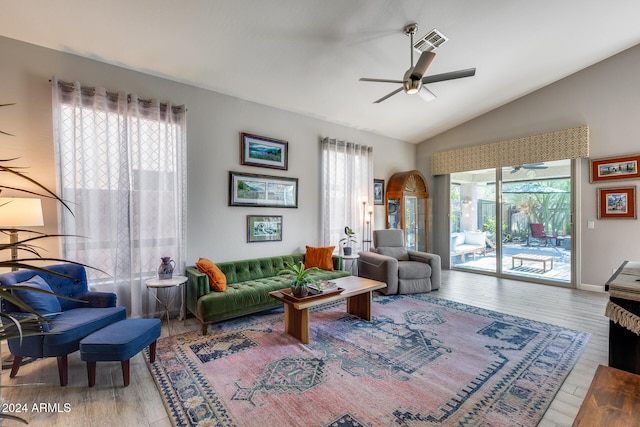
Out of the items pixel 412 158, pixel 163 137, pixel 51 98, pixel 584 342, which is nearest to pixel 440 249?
pixel 412 158

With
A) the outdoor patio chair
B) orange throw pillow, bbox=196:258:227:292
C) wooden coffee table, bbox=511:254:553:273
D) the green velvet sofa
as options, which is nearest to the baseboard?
wooden coffee table, bbox=511:254:553:273

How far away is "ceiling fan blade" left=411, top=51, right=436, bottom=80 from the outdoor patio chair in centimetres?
416

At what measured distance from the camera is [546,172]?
5379 millimetres

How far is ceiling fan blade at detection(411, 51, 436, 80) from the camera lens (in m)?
2.96

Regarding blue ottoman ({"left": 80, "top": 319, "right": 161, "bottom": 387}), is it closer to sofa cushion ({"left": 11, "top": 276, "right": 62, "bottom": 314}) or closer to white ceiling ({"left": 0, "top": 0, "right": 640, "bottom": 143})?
sofa cushion ({"left": 11, "top": 276, "right": 62, "bottom": 314})

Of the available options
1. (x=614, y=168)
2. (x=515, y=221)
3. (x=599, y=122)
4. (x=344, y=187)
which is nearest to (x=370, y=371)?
(x=344, y=187)

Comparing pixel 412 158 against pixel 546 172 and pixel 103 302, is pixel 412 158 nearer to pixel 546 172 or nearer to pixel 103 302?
pixel 546 172

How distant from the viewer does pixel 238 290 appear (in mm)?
3484

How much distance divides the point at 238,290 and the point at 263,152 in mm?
2093

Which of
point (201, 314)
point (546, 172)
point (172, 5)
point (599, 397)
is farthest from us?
point (546, 172)

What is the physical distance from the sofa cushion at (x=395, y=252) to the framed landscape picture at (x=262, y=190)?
172cm

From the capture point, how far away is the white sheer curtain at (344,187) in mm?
5223

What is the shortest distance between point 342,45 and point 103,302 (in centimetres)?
371

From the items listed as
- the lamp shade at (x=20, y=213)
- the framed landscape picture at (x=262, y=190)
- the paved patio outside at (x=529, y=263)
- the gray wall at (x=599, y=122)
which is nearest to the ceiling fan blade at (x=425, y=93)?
the gray wall at (x=599, y=122)
